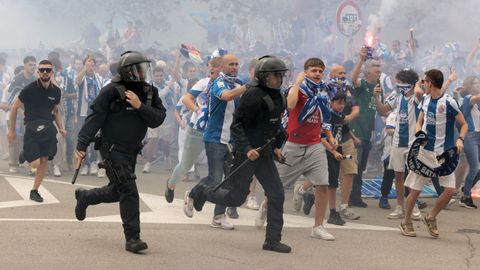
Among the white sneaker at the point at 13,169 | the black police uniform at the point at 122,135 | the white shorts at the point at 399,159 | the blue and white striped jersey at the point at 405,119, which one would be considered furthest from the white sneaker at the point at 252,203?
the white sneaker at the point at 13,169

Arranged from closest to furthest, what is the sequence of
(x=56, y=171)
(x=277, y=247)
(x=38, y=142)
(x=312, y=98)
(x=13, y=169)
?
(x=277, y=247) < (x=312, y=98) < (x=38, y=142) < (x=56, y=171) < (x=13, y=169)

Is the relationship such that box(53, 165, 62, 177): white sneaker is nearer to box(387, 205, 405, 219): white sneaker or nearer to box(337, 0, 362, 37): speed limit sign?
box(387, 205, 405, 219): white sneaker

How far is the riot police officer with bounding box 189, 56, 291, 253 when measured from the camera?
24.4 feet

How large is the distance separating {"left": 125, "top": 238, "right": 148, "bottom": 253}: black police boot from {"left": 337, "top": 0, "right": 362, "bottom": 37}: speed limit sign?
12.1m

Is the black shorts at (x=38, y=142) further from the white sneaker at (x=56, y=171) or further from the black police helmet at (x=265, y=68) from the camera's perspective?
the black police helmet at (x=265, y=68)

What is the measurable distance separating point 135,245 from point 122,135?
919 mm

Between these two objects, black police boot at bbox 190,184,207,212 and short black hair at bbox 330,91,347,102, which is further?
short black hair at bbox 330,91,347,102

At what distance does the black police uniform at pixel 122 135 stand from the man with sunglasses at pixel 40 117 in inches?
119

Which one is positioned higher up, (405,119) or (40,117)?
(405,119)

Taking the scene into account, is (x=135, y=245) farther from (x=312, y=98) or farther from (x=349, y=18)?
(x=349, y=18)

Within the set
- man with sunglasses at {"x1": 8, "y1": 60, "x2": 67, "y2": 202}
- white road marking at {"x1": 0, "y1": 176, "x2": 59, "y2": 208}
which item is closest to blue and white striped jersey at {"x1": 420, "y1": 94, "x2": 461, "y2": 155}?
white road marking at {"x1": 0, "y1": 176, "x2": 59, "y2": 208}

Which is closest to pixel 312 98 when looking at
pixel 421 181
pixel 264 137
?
pixel 264 137

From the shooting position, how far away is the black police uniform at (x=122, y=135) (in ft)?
23.2

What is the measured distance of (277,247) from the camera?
24.3ft
